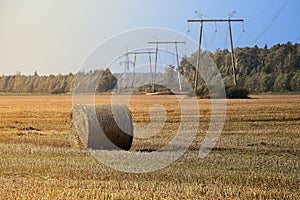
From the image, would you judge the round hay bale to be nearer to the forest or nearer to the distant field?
the distant field

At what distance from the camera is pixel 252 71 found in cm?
11588

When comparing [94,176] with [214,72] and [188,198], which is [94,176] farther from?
[214,72]

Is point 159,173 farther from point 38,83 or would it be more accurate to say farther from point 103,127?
point 38,83

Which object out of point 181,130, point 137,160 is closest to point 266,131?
point 181,130

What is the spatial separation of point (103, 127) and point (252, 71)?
103 meters

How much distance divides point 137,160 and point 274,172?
310 centimetres

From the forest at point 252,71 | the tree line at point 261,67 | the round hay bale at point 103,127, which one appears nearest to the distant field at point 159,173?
the round hay bale at point 103,127

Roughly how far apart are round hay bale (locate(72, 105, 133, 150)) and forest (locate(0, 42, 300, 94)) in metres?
75.8

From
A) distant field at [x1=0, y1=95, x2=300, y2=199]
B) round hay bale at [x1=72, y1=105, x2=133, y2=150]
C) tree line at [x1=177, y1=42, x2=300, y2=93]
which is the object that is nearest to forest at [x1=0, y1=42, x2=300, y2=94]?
tree line at [x1=177, y1=42, x2=300, y2=93]

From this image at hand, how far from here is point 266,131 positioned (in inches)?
854

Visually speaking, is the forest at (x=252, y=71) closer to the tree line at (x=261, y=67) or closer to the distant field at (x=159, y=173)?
the tree line at (x=261, y=67)

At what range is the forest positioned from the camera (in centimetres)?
10106

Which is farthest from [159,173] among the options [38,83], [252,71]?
[38,83]

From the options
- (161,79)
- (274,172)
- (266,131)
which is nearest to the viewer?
(274,172)
